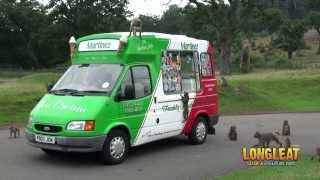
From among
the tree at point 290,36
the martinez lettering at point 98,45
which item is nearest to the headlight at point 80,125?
the martinez lettering at point 98,45

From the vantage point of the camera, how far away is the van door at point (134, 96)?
39.3 ft

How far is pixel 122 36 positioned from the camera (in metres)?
12.3

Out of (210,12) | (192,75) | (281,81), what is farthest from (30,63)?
(192,75)

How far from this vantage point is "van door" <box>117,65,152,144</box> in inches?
472

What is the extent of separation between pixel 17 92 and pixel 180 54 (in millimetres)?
12965

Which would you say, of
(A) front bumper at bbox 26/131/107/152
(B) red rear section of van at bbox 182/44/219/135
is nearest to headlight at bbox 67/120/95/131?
(A) front bumper at bbox 26/131/107/152

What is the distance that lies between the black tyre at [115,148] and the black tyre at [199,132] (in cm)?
271

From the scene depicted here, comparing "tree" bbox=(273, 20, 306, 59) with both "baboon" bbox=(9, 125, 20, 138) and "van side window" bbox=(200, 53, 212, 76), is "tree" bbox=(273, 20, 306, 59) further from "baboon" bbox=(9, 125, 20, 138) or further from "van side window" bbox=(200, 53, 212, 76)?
"baboon" bbox=(9, 125, 20, 138)

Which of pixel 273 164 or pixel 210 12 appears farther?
pixel 210 12

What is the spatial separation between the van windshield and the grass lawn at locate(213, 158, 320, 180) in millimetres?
3258

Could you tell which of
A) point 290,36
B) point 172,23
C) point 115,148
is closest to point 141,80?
point 115,148

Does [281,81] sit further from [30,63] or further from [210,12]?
[30,63]

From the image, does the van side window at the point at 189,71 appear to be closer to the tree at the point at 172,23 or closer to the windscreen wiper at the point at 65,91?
the windscreen wiper at the point at 65,91

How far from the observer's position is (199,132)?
1463cm
